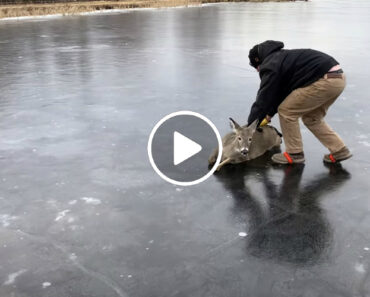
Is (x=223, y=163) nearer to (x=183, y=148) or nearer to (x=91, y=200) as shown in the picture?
(x=183, y=148)

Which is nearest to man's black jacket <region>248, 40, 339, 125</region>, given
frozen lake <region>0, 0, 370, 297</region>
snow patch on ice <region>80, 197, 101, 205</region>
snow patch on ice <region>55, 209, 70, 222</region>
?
frozen lake <region>0, 0, 370, 297</region>

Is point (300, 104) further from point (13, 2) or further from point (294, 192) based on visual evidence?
Answer: point (13, 2)

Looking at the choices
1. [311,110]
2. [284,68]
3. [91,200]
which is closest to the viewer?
[91,200]

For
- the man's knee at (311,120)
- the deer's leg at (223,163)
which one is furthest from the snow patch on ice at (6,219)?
the man's knee at (311,120)

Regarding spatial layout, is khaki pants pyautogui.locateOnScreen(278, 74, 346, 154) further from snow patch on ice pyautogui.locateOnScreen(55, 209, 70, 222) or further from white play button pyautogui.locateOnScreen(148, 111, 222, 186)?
snow patch on ice pyautogui.locateOnScreen(55, 209, 70, 222)

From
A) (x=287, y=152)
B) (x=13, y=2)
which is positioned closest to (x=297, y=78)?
(x=287, y=152)

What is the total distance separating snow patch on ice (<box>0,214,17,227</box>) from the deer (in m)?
2.68

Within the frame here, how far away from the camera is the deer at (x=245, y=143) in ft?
20.3

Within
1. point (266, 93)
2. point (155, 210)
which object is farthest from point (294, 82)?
point (155, 210)

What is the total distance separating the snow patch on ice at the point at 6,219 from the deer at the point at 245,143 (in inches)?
105

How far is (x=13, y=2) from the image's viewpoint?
5112 cm

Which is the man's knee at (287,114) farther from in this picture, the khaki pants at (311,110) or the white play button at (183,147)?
the white play button at (183,147)

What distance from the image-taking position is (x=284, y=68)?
592cm

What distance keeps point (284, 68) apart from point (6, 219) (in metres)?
3.79
